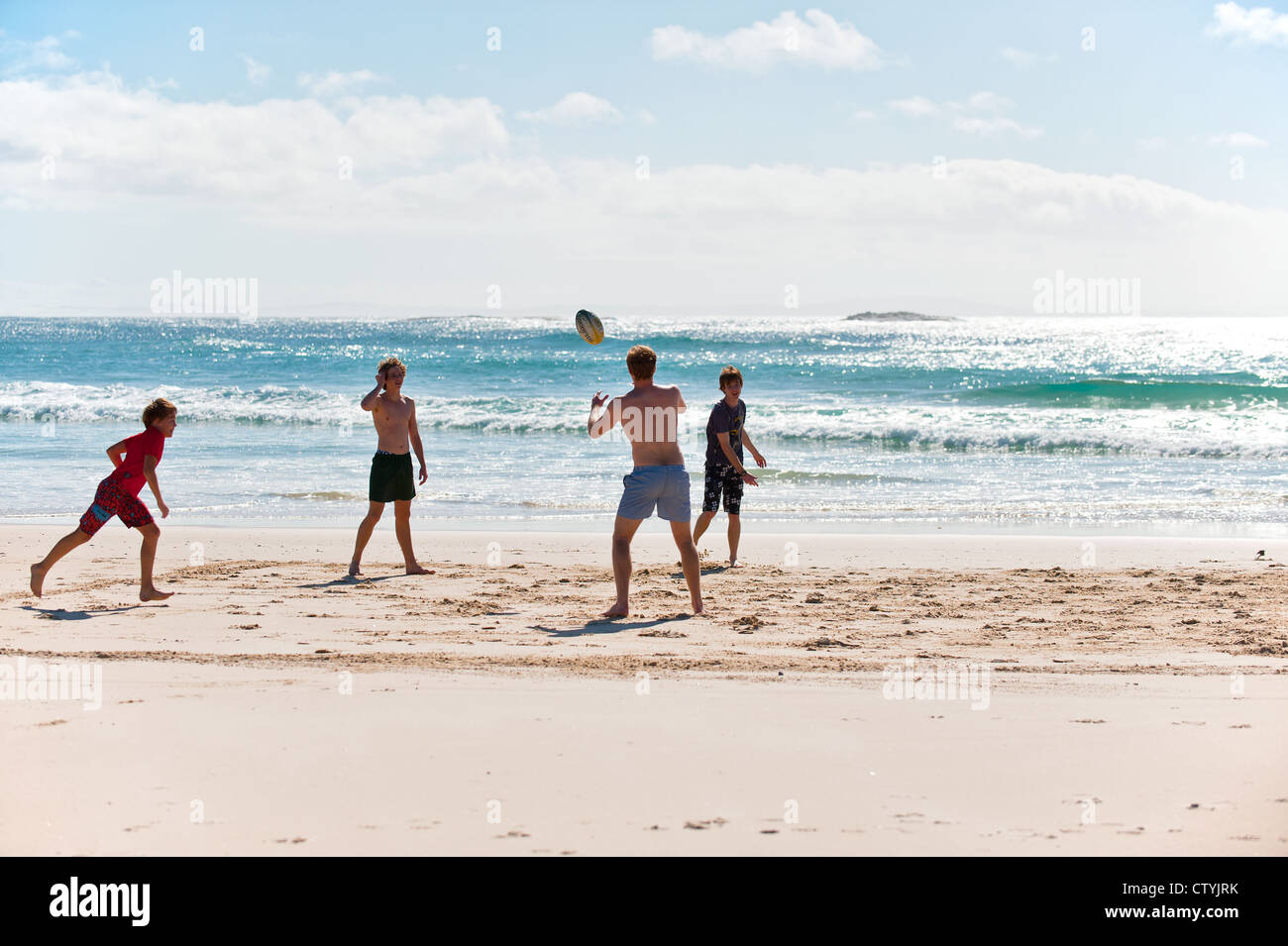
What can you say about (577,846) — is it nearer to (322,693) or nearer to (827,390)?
(322,693)

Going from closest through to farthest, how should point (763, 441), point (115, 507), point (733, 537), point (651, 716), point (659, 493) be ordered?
point (651, 716) → point (659, 493) → point (115, 507) → point (733, 537) → point (763, 441)

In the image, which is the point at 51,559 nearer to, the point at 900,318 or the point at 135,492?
the point at 135,492

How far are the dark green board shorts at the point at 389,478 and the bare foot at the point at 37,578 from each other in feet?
7.40

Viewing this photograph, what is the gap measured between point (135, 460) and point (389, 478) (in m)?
1.93

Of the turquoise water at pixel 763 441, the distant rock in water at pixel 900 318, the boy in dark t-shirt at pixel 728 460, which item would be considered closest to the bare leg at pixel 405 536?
the boy in dark t-shirt at pixel 728 460

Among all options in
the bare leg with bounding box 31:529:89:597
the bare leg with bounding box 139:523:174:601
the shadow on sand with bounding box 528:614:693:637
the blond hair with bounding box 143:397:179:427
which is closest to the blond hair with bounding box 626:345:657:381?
the shadow on sand with bounding box 528:614:693:637

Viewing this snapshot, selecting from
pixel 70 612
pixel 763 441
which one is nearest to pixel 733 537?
pixel 70 612

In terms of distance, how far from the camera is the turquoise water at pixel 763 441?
12.4 meters

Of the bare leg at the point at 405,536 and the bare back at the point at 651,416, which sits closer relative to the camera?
the bare back at the point at 651,416

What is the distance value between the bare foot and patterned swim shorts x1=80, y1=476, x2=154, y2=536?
0.39 m

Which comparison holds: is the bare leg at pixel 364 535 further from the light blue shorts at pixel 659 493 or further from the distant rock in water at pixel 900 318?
the distant rock in water at pixel 900 318

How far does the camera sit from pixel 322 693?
4.74m

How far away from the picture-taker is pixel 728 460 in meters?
8.57
